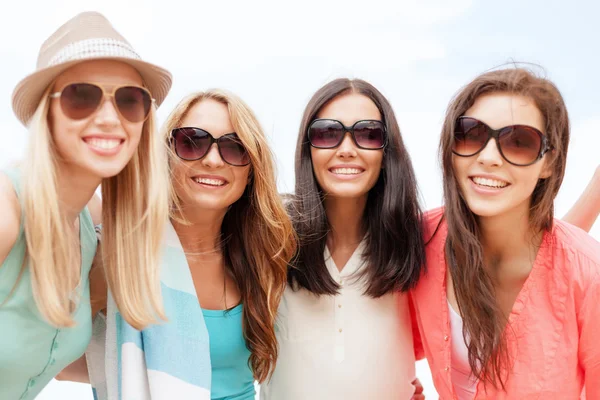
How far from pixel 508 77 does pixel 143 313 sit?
187 centimetres

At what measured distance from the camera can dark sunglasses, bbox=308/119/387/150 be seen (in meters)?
Answer: 3.00

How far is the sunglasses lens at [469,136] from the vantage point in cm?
254

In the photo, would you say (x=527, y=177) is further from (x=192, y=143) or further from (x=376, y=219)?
(x=192, y=143)

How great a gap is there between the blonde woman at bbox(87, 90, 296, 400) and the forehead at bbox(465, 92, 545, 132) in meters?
1.06

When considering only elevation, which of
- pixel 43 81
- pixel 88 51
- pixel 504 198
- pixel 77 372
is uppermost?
pixel 88 51

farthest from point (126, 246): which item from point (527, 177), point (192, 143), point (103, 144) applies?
point (527, 177)

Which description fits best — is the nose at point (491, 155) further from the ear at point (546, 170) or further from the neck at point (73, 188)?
the neck at point (73, 188)

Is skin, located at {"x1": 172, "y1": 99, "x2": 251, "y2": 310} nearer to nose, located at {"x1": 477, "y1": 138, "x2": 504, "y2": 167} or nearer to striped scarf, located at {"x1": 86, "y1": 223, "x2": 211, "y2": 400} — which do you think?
striped scarf, located at {"x1": 86, "y1": 223, "x2": 211, "y2": 400}

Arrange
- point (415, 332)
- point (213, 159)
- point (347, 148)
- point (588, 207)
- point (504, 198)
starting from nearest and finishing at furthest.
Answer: point (504, 198), point (213, 159), point (347, 148), point (415, 332), point (588, 207)

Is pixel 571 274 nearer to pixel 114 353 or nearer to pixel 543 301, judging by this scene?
pixel 543 301

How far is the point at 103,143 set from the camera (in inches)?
82.0

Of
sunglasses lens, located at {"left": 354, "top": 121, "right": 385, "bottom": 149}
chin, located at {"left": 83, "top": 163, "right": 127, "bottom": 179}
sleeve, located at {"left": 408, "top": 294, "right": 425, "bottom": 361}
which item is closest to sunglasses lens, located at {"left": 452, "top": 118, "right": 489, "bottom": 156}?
sunglasses lens, located at {"left": 354, "top": 121, "right": 385, "bottom": 149}

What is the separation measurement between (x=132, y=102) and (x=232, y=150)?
0.72m

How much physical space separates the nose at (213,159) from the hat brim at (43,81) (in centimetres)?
49
